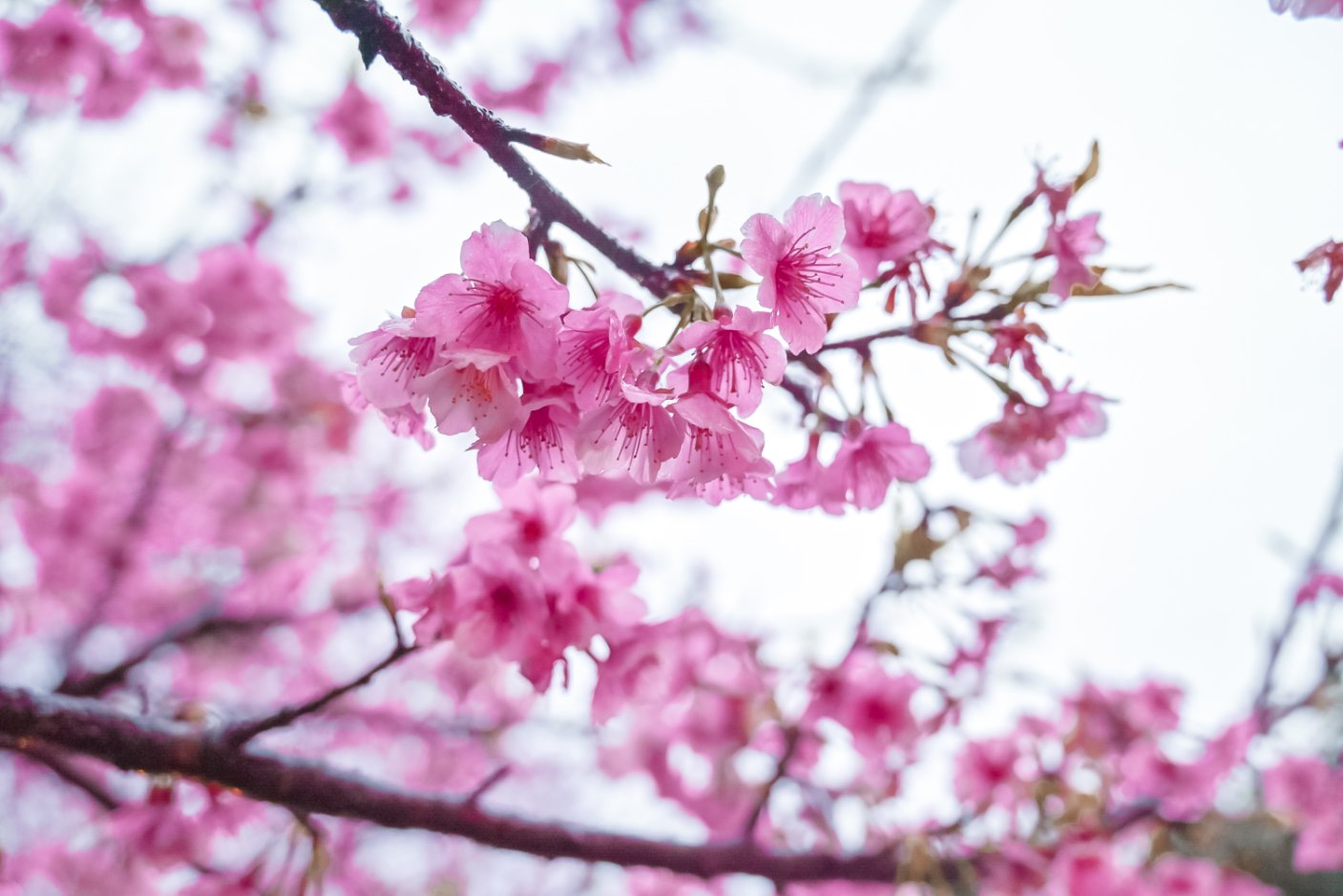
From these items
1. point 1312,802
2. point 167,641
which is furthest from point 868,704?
point 167,641

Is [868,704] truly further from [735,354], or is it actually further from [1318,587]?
[1318,587]

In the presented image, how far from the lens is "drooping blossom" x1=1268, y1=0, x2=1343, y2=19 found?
129cm

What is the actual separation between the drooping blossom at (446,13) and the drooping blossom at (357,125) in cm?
69

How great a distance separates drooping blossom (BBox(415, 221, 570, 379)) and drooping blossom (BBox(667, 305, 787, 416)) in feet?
0.59

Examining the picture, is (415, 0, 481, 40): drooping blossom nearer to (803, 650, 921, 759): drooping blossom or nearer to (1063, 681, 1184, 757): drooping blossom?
(803, 650, 921, 759): drooping blossom

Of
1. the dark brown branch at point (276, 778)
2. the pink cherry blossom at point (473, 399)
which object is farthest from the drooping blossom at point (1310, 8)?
the dark brown branch at point (276, 778)

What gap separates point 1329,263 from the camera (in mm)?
1341

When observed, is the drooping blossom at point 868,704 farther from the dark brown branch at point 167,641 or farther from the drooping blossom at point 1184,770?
the dark brown branch at point 167,641

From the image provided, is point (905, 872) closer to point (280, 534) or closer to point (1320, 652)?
point (1320, 652)

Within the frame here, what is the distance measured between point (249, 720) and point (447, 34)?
3.77 meters

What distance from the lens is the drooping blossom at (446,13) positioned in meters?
4.17

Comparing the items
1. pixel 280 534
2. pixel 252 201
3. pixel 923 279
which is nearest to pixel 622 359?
pixel 923 279

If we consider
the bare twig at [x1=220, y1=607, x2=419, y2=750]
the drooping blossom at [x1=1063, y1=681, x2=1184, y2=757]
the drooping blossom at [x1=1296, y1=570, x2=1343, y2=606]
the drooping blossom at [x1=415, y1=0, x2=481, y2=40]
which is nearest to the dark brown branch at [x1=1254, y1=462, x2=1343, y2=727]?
the drooping blossom at [x1=1296, y1=570, x2=1343, y2=606]

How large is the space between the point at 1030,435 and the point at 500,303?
1.02 m
